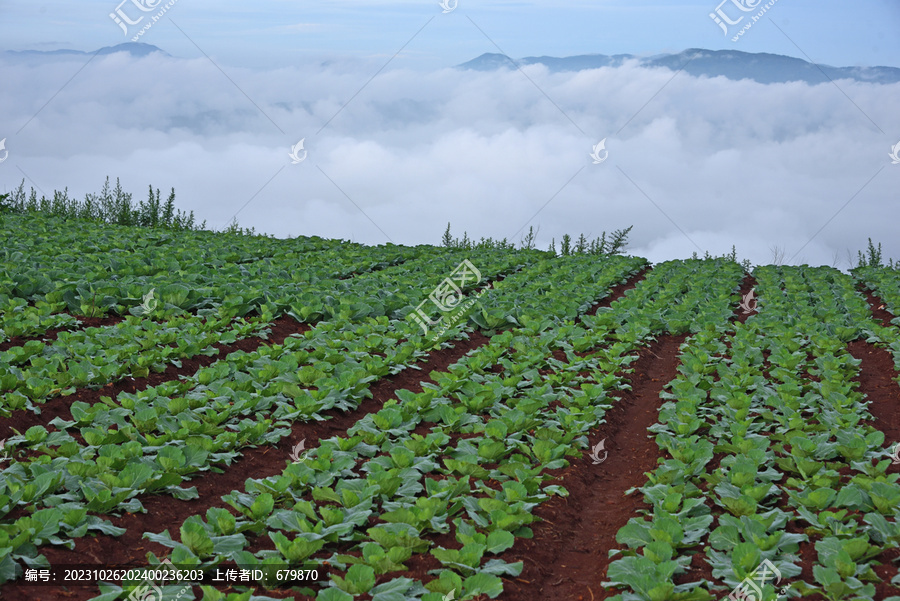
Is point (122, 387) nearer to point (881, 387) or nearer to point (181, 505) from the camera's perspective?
point (181, 505)

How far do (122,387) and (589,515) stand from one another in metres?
3.63

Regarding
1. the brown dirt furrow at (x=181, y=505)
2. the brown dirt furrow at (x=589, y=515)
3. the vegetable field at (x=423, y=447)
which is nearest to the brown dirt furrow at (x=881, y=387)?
the vegetable field at (x=423, y=447)

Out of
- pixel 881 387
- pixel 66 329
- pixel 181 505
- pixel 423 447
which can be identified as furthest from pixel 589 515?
pixel 66 329

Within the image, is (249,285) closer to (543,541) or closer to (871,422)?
(543,541)

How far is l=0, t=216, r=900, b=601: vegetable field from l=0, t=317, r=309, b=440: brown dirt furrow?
2 centimetres

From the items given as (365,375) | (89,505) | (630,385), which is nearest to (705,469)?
(630,385)

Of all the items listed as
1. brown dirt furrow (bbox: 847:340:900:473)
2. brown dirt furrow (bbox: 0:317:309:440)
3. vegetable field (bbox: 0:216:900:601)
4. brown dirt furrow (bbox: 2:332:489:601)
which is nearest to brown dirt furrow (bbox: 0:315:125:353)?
vegetable field (bbox: 0:216:900:601)

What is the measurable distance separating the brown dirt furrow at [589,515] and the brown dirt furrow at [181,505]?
5.34ft

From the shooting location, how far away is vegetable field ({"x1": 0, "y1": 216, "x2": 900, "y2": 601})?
3.11 metres

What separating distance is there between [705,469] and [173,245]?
33.3 ft

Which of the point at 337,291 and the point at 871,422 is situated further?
the point at 337,291

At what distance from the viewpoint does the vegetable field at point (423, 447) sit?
3.11 metres

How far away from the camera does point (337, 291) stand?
347 inches

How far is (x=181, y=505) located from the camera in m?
3.72
